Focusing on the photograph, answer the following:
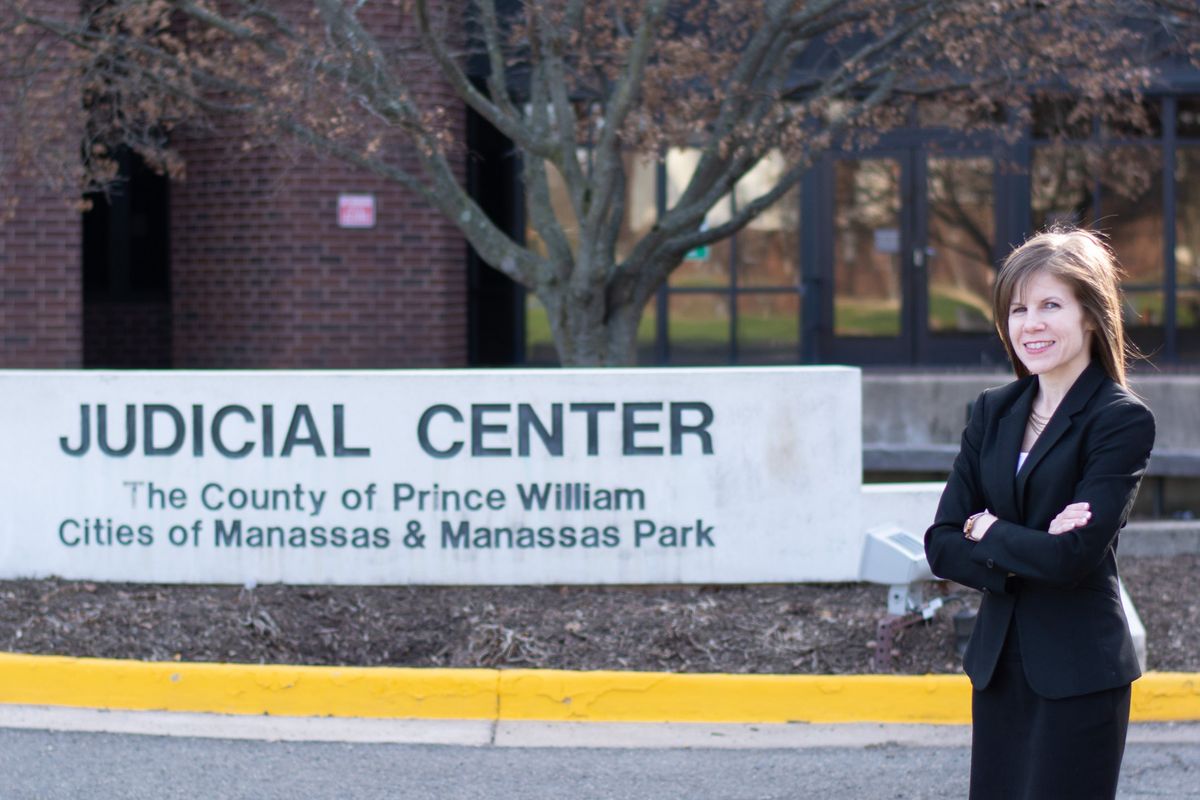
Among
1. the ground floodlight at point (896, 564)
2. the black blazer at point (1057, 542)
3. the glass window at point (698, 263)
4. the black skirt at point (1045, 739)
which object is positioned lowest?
the ground floodlight at point (896, 564)

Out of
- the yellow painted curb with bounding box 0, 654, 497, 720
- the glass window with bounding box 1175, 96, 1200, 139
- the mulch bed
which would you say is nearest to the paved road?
the yellow painted curb with bounding box 0, 654, 497, 720

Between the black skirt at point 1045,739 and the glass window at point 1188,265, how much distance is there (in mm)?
11767

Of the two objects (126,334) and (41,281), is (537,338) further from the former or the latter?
(41,281)

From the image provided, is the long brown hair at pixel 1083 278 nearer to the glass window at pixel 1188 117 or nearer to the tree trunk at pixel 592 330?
the tree trunk at pixel 592 330

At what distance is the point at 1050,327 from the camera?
308cm

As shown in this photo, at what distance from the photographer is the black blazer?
301 centimetres

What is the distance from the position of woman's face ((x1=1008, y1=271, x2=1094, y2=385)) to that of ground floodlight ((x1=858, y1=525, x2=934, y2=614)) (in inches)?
121

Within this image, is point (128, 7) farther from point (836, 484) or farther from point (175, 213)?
point (175, 213)

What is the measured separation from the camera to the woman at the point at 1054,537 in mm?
3025

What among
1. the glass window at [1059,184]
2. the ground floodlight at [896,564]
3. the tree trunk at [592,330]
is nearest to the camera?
the ground floodlight at [896,564]

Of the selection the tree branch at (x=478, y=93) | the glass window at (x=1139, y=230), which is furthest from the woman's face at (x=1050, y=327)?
the glass window at (x=1139, y=230)

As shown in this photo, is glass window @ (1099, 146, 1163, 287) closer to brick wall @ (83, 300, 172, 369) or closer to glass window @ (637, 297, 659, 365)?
glass window @ (637, 297, 659, 365)

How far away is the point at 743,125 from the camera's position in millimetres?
7539

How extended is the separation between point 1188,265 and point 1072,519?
39.6ft
